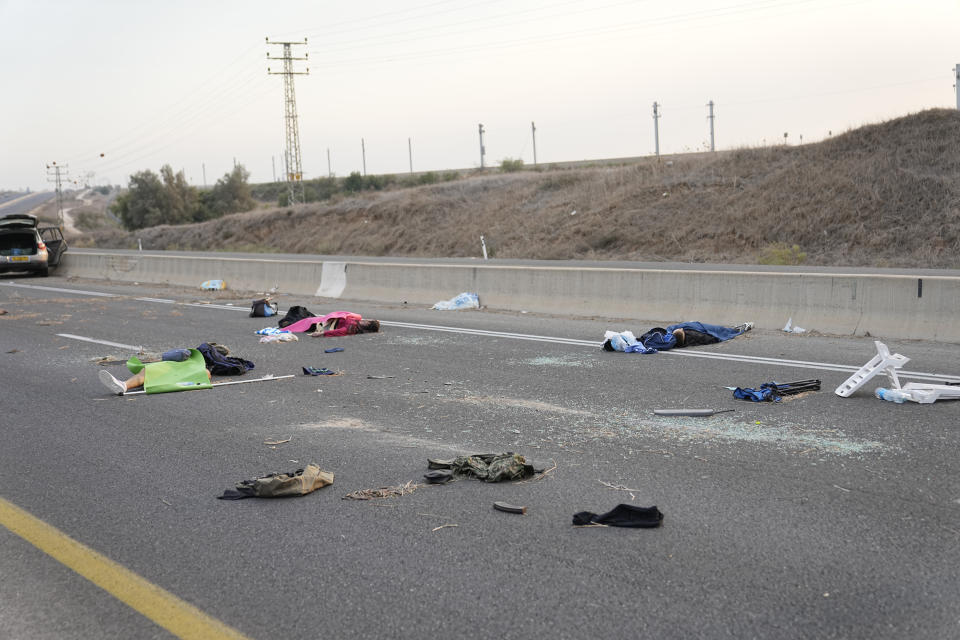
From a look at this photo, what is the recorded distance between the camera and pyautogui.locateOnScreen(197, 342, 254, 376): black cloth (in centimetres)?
938

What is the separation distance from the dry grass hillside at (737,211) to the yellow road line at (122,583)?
24.1 meters

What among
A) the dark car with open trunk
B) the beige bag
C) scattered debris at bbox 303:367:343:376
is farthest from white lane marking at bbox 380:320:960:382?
the dark car with open trunk

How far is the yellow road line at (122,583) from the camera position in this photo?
3498mm

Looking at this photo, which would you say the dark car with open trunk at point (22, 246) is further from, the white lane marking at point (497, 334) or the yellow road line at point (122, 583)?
the yellow road line at point (122, 583)

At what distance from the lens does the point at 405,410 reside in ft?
24.6

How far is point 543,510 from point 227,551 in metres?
1.68

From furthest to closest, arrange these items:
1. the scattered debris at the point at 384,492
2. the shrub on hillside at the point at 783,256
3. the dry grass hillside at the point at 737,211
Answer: the dry grass hillside at the point at 737,211, the shrub on hillside at the point at 783,256, the scattered debris at the point at 384,492

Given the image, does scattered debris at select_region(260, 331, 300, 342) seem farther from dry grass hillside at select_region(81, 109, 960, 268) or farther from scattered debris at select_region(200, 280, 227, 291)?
dry grass hillside at select_region(81, 109, 960, 268)

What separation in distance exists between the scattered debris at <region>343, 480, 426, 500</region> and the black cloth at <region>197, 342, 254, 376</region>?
4651 mm

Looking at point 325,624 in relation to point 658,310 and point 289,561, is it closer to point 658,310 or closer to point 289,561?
point 289,561

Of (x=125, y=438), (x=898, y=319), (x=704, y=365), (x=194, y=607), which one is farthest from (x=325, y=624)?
(x=898, y=319)

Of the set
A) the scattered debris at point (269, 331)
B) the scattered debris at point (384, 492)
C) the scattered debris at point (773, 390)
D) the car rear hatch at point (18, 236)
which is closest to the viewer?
the scattered debris at point (384, 492)

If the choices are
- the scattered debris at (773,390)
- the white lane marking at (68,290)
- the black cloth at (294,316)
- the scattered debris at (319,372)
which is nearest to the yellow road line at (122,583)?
the scattered debris at (319,372)

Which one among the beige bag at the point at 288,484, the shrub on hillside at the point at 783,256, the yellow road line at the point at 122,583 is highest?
the shrub on hillside at the point at 783,256
